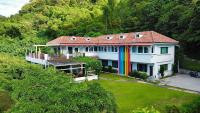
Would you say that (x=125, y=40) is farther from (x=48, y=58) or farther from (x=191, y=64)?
(x=48, y=58)

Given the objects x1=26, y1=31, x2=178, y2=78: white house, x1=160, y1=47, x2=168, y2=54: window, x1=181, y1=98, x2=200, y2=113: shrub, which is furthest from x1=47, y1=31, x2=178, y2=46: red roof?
x1=181, y1=98, x2=200, y2=113: shrub

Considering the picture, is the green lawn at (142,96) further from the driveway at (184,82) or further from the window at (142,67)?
the window at (142,67)

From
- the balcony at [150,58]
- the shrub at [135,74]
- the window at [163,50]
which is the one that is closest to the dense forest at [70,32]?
the window at [163,50]

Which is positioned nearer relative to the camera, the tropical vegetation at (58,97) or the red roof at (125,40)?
the tropical vegetation at (58,97)

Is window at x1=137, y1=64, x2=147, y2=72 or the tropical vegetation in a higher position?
the tropical vegetation

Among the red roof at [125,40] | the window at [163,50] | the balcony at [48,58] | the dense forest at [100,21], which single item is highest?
the dense forest at [100,21]

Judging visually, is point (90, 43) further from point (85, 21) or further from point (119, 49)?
point (85, 21)

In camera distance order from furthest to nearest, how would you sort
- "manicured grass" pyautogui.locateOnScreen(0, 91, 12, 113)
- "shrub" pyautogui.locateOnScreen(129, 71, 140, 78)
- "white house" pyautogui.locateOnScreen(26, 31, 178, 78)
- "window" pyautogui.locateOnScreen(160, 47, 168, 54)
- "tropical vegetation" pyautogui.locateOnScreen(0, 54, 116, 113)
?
"shrub" pyautogui.locateOnScreen(129, 71, 140, 78) < "window" pyautogui.locateOnScreen(160, 47, 168, 54) < "white house" pyautogui.locateOnScreen(26, 31, 178, 78) < "manicured grass" pyautogui.locateOnScreen(0, 91, 12, 113) < "tropical vegetation" pyautogui.locateOnScreen(0, 54, 116, 113)

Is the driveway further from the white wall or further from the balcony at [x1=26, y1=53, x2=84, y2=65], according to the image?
the balcony at [x1=26, y1=53, x2=84, y2=65]
